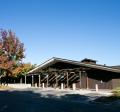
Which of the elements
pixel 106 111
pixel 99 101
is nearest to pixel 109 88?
pixel 99 101

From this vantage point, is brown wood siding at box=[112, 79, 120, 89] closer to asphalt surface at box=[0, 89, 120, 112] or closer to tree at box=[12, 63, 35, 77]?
asphalt surface at box=[0, 89, 120, 112]

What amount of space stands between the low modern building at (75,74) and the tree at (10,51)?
647cm

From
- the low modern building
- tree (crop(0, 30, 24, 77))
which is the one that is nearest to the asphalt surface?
the low modern building

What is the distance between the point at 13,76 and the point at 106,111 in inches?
1565

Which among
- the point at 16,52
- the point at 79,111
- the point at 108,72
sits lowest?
the point at 79,111

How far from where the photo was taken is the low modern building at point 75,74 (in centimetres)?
3647

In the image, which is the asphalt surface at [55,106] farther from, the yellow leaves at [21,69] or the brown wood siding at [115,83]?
the yellow leaves at [21,69]

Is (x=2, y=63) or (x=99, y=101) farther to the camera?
(x=2, y=63)

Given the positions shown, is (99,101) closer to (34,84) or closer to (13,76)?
(34,84)

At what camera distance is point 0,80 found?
56250 mm

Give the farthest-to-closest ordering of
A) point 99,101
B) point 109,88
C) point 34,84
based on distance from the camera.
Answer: point 34,84
point 109,88
point 99,101

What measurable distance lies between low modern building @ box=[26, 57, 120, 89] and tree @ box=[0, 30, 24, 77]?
6470mm

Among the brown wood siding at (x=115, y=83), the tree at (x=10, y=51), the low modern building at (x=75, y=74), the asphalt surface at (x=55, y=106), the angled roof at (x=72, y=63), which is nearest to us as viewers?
the asphalt surface at (x=55, y=106)

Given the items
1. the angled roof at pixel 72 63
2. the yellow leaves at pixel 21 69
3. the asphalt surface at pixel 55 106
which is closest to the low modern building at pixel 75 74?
the angled roof at pixel 72 63
